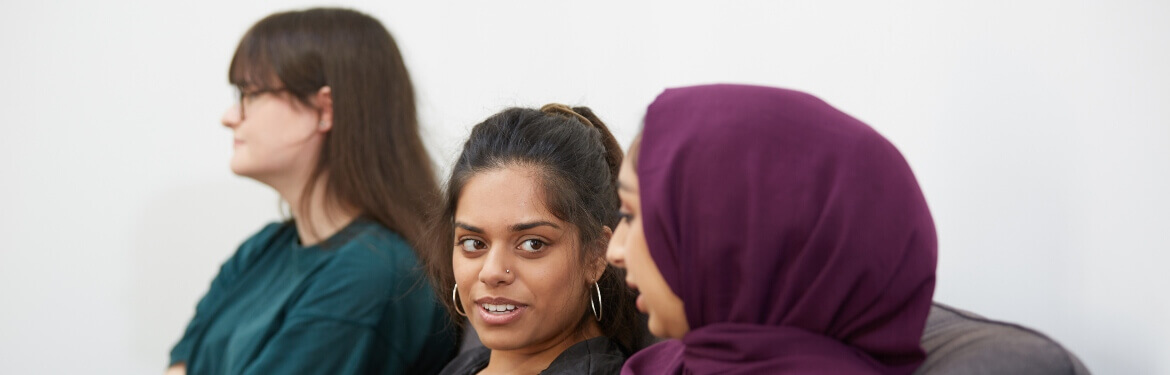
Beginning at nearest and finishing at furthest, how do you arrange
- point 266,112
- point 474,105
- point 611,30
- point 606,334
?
point 606,334 < point 266,112 < point 611,30 < point 474,105

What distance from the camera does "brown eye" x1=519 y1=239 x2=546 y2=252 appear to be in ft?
5.53

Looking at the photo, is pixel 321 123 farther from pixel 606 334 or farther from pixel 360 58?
pixel 606 334

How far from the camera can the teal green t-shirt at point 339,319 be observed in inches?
84.5

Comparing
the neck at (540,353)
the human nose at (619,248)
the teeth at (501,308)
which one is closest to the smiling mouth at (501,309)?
the teeth at (501,308)

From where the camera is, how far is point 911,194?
1222mm

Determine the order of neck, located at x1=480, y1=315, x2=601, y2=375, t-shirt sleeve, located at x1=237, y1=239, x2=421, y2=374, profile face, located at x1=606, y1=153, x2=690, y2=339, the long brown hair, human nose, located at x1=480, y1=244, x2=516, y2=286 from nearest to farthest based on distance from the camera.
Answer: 1. profile face, located at x1=606, y1=153, x2=690, y2=339
2. human nose, located at x1=480, y1=244, x2=516, y2=286
3. neck, located at x1=480, y1=315, x2=601, y2=375
4. t-shirt sleeve, located at x1=237, y1=239, x2=421, y2=374
5. the long brown hair

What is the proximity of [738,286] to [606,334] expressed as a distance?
610 millimetres

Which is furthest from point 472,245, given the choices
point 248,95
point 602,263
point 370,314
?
point 248,95

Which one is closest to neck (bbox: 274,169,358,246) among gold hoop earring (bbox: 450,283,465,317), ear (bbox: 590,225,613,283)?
gold hoop earring (bbox: 450,283,465,317)

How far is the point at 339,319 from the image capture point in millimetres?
2160

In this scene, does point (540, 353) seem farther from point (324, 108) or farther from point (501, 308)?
point (324, 108)

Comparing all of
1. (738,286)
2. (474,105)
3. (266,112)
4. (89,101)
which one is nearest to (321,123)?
(266,112)

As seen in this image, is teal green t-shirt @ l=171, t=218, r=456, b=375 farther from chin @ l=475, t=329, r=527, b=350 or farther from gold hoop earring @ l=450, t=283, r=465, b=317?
chin @ l=475, t=329, r=527, b=350

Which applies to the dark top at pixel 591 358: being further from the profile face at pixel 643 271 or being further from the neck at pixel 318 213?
the neck at pixel 318 213
